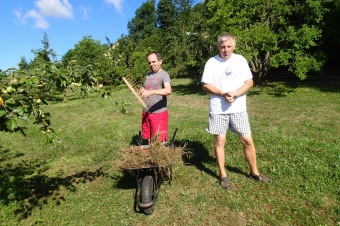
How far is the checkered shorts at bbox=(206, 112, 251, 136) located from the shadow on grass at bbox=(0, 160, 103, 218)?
109 inches

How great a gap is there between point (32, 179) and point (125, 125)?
178 inches

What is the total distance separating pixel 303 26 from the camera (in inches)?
581

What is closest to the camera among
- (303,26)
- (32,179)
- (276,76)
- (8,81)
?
(8,81)

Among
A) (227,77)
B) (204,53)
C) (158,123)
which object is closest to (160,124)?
(158,123)

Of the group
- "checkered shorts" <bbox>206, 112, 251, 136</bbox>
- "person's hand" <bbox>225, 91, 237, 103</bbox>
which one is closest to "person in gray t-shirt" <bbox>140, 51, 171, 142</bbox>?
"checkered shorts" <bbox>206, 112, 251, 136</bbox>

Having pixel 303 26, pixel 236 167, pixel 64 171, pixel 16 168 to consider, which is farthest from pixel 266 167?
pixel 303 26

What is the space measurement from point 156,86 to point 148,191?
185 cm

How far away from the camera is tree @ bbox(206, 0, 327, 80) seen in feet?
48.0

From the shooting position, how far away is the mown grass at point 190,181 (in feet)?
14.2

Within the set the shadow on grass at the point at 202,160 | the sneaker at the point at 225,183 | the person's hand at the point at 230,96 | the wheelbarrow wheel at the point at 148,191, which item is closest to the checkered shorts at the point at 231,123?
the person's hand at the point at 230,96

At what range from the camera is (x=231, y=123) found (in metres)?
4.70

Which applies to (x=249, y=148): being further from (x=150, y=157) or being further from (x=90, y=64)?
(x=90, y=64)

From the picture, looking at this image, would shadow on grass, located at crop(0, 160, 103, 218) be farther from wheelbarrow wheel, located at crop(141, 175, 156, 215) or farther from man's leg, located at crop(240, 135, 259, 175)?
man's leg, located at crop(240, 135, 259, 175)

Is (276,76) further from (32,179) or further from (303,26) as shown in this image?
(32,179)
